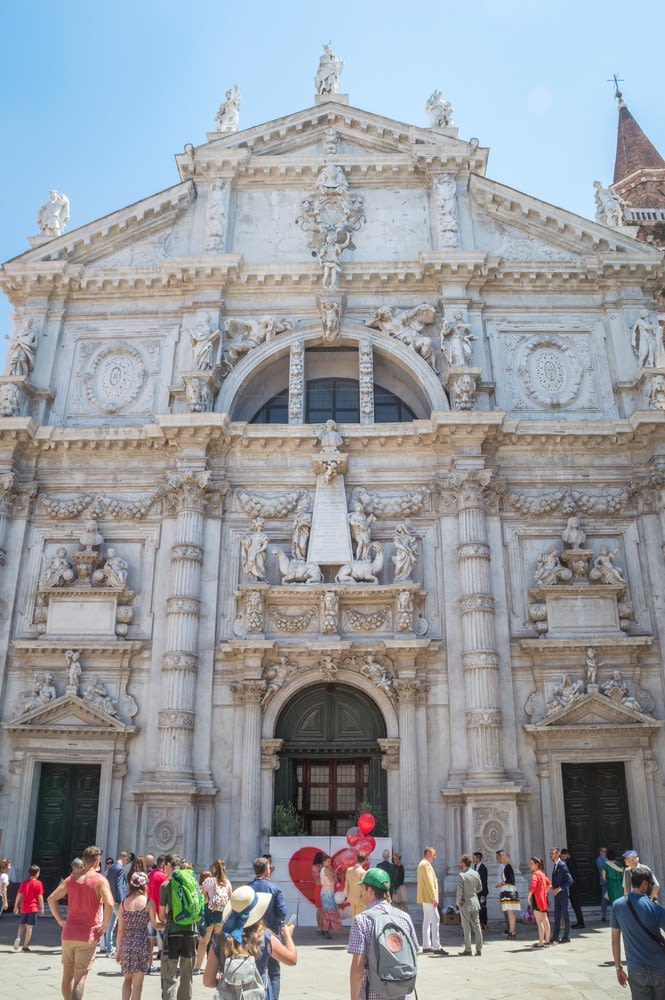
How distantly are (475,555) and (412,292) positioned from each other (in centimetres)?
A: 804

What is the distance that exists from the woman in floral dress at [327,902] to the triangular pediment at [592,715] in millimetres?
6073

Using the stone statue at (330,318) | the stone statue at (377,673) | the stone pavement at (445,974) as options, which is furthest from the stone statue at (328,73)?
the stone pavement at (445,974)

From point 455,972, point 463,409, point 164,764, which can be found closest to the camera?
point 455,972

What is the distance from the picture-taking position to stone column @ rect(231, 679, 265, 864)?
682 inches

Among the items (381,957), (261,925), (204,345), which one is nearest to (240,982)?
(261,925)

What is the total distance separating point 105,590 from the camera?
19359 mm

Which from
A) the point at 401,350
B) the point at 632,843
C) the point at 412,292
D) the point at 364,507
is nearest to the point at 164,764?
the point at 364,507

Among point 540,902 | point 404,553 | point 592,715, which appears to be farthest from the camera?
point 404,553

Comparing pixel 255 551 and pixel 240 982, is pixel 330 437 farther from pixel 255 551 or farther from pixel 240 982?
pixel 240 982

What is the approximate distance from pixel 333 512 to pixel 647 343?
9242mm

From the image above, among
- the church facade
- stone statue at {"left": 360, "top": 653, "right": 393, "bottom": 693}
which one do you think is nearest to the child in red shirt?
the church facade

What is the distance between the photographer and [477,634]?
1841 cm

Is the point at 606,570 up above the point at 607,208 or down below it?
below

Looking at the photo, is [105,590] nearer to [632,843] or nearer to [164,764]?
[164,764]
